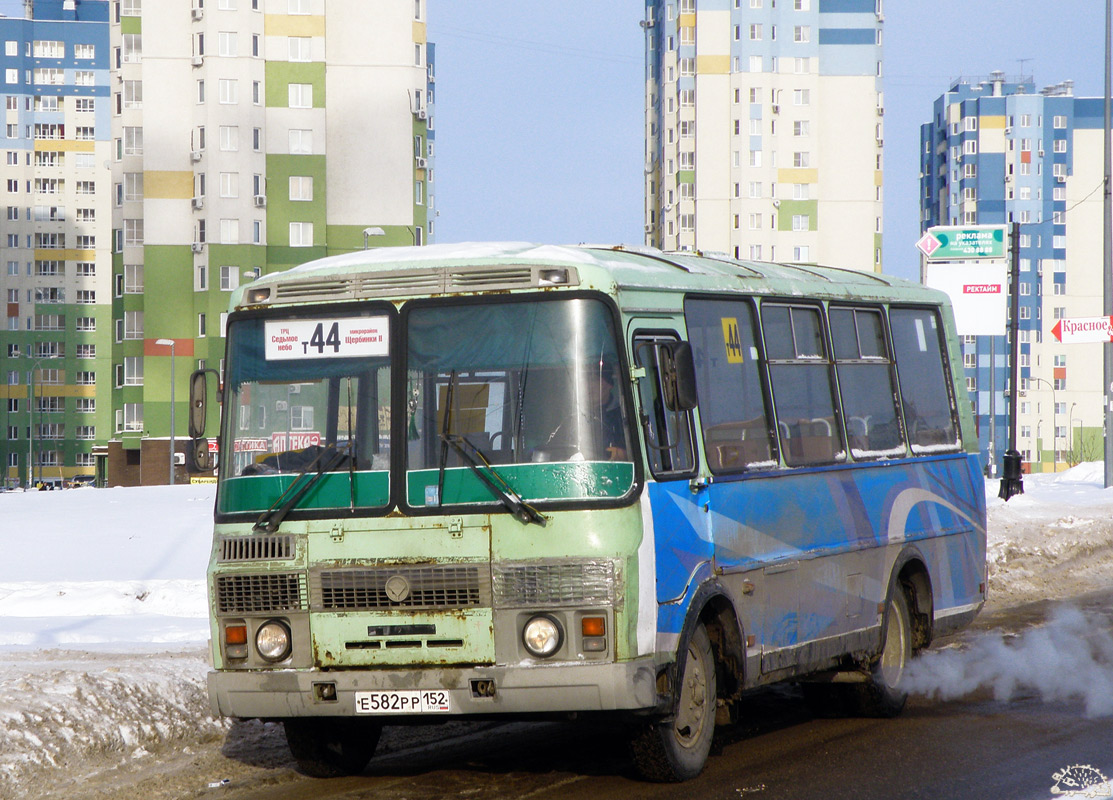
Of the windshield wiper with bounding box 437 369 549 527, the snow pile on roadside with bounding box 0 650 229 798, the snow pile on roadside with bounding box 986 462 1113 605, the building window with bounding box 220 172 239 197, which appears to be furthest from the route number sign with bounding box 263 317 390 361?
the building window with bounding box 220 172 239 197

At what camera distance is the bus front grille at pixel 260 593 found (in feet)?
25.9

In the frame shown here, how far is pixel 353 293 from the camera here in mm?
8141

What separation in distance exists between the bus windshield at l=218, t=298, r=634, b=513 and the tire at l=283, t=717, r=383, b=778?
128 centimetres

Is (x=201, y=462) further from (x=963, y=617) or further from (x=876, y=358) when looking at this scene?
(x=963, y=617)

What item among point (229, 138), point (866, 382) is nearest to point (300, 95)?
point (229, 138)

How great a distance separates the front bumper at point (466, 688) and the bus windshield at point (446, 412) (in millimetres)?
809

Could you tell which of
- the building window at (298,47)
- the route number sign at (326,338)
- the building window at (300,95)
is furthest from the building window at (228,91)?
the route number sign at (326,338)

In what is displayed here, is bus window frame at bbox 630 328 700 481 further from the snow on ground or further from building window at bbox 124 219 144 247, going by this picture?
building window at bbox 124 219 144 247

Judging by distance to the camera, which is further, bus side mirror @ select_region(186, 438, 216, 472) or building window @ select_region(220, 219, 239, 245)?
building window @ select_region(220, 219, 239, 245)

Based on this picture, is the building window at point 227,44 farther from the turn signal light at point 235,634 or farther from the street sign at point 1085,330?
the turn signal light at point 235,634

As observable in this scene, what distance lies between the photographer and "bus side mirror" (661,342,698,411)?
7797 millimetres

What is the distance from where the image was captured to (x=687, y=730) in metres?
8.26

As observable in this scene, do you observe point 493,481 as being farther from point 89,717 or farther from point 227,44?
point 227,44

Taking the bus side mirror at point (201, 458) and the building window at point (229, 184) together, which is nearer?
the bus side mirror at point (201, 458)
